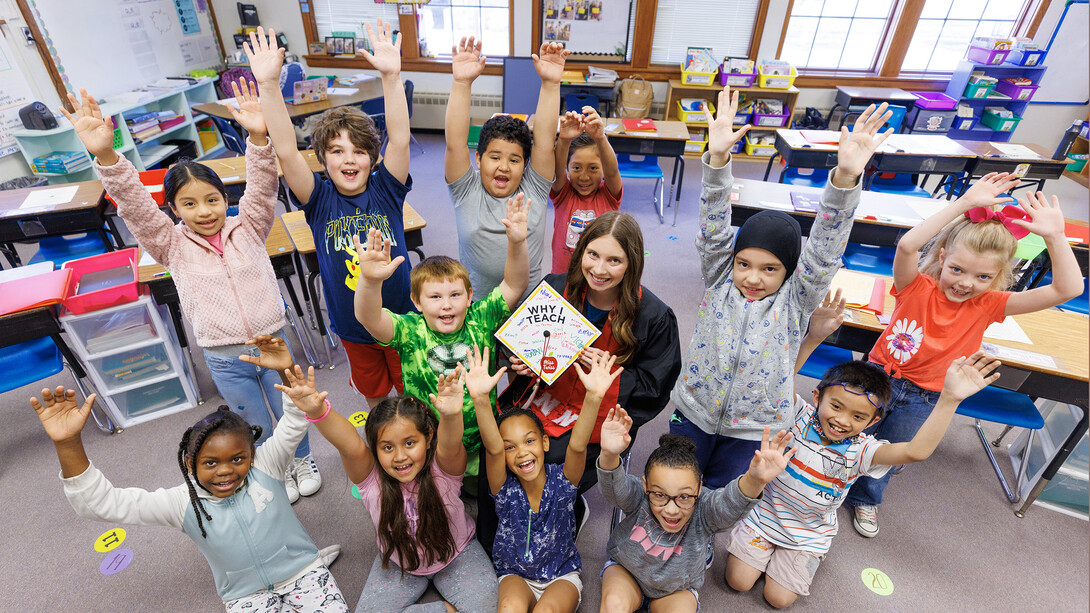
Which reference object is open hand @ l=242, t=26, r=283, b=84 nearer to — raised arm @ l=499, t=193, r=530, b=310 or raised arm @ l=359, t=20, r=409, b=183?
raised arm @ l=359, t=20, r=409, b=183

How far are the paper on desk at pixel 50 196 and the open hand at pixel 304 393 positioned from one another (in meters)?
3.06

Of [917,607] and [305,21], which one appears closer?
[917,607]

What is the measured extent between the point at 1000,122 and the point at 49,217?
9.19 m

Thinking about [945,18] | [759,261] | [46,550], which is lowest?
[46,550]

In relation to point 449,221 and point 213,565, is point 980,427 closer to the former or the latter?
point 213,565

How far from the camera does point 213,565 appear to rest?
1607 millimetres

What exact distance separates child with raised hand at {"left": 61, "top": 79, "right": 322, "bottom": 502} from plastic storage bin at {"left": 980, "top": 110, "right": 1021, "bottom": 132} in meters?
7.96

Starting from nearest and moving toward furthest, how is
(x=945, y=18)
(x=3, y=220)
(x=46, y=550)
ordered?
(x=46, y=550) < (x=3, y=220) < (x=945, y=18)

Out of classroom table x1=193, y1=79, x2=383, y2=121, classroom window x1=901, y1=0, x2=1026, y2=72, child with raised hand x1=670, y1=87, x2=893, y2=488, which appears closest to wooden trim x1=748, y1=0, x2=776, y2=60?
classroom window x1=901, y1=0, x2=1026, y2=72

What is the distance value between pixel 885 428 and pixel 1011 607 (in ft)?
2.46

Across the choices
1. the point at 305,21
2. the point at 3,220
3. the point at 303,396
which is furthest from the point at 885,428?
the point at 305,21

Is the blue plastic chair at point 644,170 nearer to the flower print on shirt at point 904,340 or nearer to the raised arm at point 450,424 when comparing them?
the flower print on shirt at point 904,340

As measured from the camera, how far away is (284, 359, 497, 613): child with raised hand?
1566 mm

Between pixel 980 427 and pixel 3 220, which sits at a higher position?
pixel 3 220
